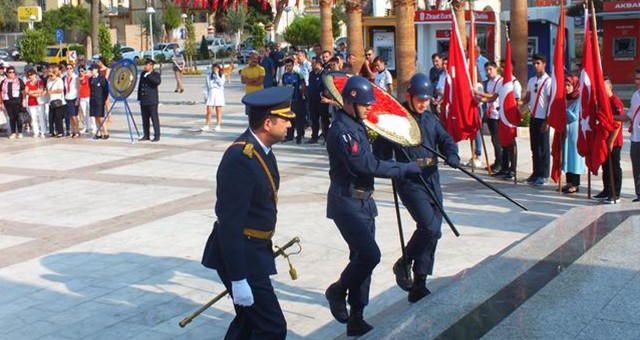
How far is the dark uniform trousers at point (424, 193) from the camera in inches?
285

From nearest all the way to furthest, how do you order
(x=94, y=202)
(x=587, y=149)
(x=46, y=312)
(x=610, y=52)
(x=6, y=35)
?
(x=46, y=312) → (x=587, y=149) → (x=94, y=202) → (x=610, y=52) → (x=6, y=35)

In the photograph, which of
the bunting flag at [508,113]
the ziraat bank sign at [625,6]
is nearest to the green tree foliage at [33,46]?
the ziraat bank sign at [625,6]

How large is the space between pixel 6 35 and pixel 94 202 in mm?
76229

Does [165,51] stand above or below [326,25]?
above

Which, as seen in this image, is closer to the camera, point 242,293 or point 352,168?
point 242,293

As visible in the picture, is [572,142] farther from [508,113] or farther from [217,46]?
[217,46]

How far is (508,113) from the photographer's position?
13.4 m

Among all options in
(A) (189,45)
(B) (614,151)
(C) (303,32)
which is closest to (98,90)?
(B) (614,151)

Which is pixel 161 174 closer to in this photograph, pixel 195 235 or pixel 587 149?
pixel 195 235

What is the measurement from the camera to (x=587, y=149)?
11688 mm

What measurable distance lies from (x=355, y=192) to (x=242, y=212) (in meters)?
1.72

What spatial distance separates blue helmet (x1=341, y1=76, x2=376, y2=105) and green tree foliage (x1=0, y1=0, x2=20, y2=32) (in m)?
84.1

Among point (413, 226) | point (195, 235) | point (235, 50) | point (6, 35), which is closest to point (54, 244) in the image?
point (195, 235)

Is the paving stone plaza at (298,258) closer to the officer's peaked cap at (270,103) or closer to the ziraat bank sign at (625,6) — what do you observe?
the officer's peaked cap at (270,103)
